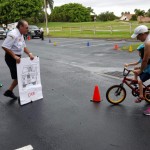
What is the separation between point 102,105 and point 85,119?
40.4 inches

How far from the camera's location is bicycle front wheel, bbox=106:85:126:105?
676 cm

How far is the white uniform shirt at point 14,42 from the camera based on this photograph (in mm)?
6727

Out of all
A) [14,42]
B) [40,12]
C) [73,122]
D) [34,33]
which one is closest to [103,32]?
[34,33]

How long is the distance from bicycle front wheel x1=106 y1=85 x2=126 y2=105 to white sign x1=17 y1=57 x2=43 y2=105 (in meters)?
1.72

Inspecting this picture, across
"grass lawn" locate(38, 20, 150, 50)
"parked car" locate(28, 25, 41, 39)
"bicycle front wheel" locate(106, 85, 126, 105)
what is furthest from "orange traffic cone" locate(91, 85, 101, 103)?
"parked car" locate(28, 25, 41, 39)

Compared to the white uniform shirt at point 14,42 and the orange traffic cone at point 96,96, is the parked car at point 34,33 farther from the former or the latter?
the orange traffic cone at point 96,96

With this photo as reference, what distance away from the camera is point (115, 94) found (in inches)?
267

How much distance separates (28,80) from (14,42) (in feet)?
3.06

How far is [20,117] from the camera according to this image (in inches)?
240

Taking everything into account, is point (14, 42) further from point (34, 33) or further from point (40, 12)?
point (40, 12)

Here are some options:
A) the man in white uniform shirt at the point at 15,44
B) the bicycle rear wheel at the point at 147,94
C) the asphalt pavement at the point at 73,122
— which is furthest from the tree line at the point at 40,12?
the bicycle rear wheel at the point at 147,94

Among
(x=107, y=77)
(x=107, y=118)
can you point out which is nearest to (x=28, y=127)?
(x=107, y=118)

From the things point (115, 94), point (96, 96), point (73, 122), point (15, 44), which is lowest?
point (73, 122)

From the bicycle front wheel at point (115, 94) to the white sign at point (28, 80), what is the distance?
5.66ft
